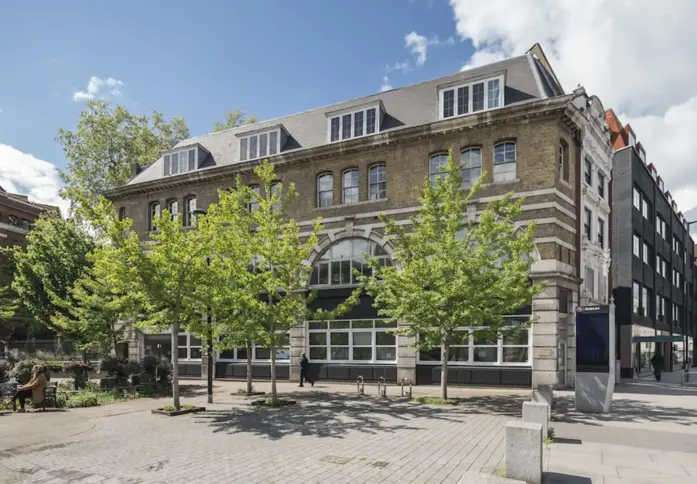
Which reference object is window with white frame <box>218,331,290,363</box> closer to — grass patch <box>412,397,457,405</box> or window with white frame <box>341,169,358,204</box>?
window with white frame <box>341,169,358,204</box>

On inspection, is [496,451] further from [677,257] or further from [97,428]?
[677,257]

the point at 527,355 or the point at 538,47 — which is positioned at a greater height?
the point at 538,47

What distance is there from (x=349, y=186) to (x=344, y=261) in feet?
12.3

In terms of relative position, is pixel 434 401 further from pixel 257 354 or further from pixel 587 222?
pixel 587 222

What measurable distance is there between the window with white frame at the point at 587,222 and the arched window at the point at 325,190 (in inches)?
476

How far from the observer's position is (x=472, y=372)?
71.6 ft

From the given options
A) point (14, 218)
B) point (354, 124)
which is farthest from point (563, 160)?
point (14, 218)

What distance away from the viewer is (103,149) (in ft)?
142

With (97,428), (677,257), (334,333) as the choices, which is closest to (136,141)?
(334,333)

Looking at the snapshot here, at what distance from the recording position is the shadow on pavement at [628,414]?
13797 millimetres

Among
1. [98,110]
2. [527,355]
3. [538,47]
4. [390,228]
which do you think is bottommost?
[527,355]

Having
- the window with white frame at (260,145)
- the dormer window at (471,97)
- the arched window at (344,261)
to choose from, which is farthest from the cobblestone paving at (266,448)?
the window with white frame at (260,145)

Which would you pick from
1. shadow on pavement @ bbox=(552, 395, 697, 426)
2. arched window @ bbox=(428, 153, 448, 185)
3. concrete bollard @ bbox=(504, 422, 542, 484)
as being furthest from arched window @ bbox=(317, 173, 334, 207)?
concrete bollard @ bbox=(504, 422, 542, 484)

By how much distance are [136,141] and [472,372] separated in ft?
113
